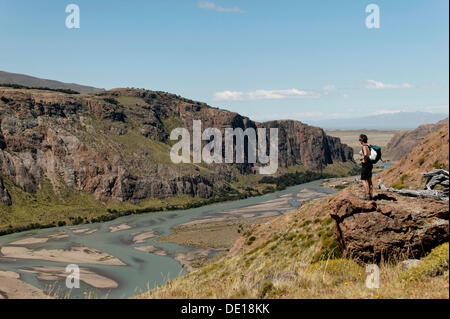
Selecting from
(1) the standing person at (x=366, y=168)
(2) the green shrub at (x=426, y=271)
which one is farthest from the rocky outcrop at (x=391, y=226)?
(2) the green shrub at (x=426, y=271)

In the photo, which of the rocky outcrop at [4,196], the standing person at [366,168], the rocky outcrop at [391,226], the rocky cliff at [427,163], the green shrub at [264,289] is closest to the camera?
the green shrub at [264,289]

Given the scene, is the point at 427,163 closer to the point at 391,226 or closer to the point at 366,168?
the point at 366,168

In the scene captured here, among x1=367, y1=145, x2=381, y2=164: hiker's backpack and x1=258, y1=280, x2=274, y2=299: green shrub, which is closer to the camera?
x1=258, y1=280, x2=274, y2=299: green shrub

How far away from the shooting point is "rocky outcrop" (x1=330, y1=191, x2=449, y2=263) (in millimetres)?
15398

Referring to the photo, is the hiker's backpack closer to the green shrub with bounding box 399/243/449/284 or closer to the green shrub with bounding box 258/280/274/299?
the green shrub with bounding box 399/243/449/284

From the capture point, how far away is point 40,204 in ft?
653

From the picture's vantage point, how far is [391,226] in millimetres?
15953

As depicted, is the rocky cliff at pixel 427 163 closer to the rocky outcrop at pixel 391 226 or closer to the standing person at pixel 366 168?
the rocky outcrop at pixel 391 226

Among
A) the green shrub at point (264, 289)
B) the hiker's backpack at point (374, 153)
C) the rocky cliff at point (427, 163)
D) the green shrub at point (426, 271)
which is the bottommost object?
the green shrub at point (264, 289)

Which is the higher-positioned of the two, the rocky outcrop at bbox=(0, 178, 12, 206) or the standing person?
the standing person

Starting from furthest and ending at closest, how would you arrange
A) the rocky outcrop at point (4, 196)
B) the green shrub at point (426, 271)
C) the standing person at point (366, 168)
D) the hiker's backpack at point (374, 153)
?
the rocky outcrop at point (4, 196) < the standing person at point (366, 168) < the hiker's backpack at point (374, 153) < the green shrub at point (426, 271)

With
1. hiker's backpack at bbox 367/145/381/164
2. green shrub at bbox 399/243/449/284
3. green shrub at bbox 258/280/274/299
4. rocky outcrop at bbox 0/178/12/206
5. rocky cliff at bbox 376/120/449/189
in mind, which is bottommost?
rocky outcrop at bbox 0/178/12/206

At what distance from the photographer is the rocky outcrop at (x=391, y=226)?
50.5ft

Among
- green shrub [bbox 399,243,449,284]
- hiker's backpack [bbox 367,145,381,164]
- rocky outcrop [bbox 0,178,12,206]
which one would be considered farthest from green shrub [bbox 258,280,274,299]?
rocky outcrop [bbox 0,178,12,206]
